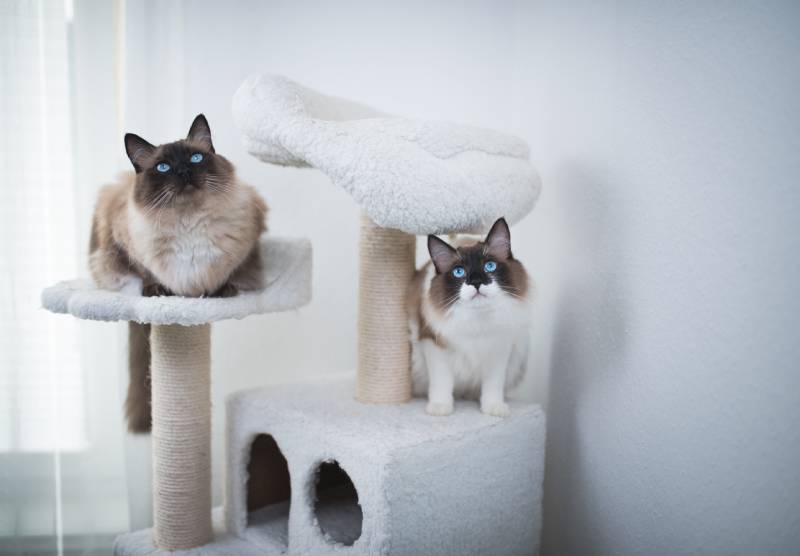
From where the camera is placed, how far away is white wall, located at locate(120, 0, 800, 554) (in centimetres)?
101

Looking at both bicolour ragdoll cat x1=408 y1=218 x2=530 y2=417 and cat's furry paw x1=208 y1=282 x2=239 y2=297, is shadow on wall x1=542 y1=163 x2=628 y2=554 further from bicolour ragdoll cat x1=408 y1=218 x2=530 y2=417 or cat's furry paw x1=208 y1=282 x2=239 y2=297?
cat's furry paw x1=208 y1=282 x2=239 y2=297

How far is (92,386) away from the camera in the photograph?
1643 millimetres

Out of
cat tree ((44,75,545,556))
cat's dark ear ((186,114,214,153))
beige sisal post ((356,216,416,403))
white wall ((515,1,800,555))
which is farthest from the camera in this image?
beige sisal post ((356,216,416,403))

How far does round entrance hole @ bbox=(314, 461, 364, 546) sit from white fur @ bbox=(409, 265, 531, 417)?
0.29 m

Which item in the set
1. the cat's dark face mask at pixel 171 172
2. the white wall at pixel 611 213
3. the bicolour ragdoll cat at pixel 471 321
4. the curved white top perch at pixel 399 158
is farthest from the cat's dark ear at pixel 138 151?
the bicolour ragdoll cat at pixel 471 321

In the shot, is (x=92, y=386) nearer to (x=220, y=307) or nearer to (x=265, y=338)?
(x=265, y=338)

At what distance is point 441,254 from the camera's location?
1.24 meters

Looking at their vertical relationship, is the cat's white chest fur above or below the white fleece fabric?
above

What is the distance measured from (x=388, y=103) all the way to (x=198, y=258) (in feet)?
3.03

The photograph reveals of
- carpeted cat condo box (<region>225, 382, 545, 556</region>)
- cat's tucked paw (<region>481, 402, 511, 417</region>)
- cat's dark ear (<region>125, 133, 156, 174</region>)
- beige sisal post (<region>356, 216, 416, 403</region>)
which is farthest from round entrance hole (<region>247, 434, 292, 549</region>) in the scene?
cat's dark ear (<region>125, 133, 156, 174</region>)

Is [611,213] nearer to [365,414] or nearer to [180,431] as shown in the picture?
[365,414]

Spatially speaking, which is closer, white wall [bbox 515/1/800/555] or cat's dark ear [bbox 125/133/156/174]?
white wall [bbox 515/1/800/555]

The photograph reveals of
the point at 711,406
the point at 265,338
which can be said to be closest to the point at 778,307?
the point at 711,406

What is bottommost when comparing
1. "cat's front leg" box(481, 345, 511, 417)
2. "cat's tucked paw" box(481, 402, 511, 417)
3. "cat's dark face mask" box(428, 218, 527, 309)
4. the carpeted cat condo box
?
the carpeted cat condo box
